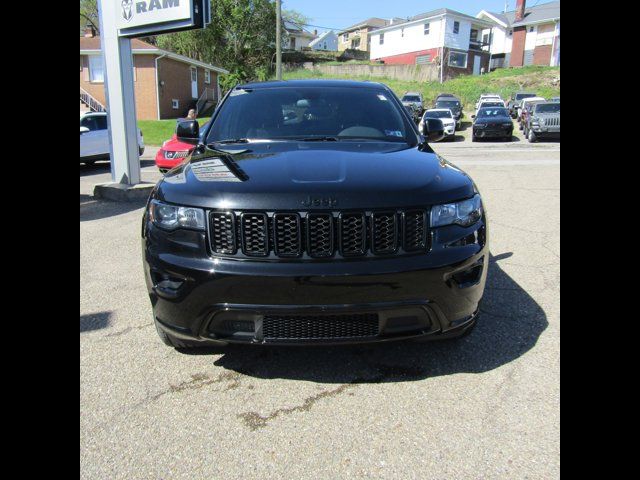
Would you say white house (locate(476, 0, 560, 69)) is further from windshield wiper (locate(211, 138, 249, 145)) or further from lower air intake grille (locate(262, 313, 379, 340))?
lower air intake grille (locate(262, 313, 379, 340))

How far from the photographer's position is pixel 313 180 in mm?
2582

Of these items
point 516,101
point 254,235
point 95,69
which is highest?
point 95,69

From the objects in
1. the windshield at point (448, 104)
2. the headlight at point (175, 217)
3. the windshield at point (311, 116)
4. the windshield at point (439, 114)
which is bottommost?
the headlight at point (175, 217)

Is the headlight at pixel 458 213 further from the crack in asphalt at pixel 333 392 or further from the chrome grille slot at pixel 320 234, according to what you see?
the crack in asphalt at pixel 333 392

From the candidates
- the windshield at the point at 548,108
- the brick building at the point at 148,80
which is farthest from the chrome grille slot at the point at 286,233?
the brick building at the point at 148,80

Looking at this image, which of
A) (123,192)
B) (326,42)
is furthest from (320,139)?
(326,42)

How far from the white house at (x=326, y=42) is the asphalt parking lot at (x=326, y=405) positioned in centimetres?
9315

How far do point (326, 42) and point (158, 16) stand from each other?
295 ft

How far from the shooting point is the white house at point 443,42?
55.0m

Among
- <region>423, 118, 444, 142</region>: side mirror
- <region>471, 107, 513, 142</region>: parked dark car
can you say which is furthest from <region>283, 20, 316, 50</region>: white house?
<region>423, 118, 444, 142</region>: side mirror

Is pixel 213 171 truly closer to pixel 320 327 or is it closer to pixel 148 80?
pixel 320 327

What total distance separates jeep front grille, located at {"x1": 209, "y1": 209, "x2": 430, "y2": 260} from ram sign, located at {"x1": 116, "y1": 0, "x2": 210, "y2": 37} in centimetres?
718

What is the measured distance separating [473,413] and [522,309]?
4.95 ft

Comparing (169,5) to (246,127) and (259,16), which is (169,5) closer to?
(246,127)
